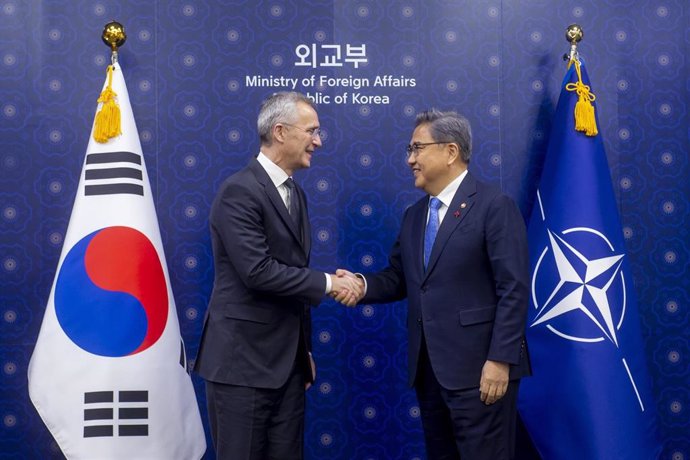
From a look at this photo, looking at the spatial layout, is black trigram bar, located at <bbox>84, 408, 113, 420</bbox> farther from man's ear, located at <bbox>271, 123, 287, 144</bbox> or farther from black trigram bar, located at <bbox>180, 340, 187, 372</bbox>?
man's ear, located at <bbox>271, 123, 287, 144</bbox>

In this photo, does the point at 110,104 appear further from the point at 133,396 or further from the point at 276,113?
the point at 133,396

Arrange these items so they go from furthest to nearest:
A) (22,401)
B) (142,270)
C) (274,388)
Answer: (22,401) → (142,270) → (274,388)

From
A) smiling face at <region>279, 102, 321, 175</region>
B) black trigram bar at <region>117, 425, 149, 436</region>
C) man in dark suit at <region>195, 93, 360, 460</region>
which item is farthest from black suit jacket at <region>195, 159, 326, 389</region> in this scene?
black trigram bar at <region>117, 425, 149, 436</region>

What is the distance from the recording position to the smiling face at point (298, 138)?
110 inches

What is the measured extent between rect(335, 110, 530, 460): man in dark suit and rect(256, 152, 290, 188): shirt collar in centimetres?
47

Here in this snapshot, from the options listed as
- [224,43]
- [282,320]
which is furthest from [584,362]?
[224,43]

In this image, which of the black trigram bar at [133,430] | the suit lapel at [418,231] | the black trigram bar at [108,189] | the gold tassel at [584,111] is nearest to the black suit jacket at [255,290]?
the suit lapel at [418,231]

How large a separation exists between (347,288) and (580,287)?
0.95m

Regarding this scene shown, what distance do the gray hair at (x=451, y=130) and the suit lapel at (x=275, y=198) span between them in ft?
1.92

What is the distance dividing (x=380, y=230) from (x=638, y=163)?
1176 mm

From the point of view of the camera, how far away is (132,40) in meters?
3.43

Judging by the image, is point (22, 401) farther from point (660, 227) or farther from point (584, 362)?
point (660, 227)

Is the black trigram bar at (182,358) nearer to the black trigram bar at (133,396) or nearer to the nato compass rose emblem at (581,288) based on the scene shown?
the black trigram bar at (133,396)

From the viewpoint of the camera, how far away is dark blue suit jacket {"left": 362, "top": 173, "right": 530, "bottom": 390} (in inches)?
101
